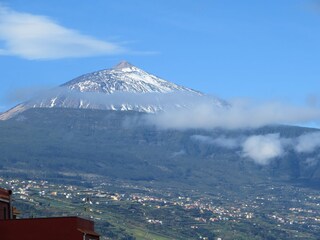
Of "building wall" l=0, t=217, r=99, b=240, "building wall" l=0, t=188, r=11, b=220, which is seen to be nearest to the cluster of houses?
"building wall" l=0, t=217, r=99, b=240

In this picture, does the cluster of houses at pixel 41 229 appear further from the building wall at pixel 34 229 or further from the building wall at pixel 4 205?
the building wall at pixel 4 205

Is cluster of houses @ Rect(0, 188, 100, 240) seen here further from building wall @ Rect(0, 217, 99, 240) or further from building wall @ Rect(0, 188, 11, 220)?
building wall @ Rect(0, 188, 11, 220)

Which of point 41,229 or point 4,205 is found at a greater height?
point 4,205

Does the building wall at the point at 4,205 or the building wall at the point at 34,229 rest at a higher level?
the building wall at the point at 4,205

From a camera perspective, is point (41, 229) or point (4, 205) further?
point (4, 205)

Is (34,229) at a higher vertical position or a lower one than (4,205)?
lower

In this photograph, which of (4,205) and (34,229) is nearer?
(34,229)

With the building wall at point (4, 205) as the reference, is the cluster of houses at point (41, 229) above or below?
below

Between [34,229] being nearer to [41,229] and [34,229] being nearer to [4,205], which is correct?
[41,229]

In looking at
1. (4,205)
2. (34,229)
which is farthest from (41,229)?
(4,205)

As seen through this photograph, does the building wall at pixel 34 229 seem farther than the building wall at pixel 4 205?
No

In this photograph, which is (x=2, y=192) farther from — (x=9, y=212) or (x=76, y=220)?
Answer: (x=76, y=220)

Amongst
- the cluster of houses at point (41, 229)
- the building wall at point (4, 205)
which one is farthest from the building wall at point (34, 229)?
the building wall at point (4, 205)
